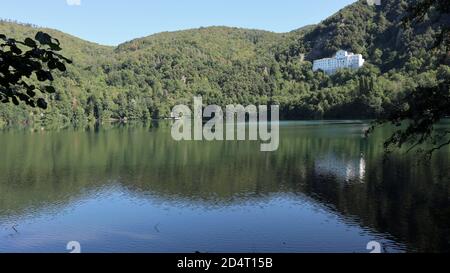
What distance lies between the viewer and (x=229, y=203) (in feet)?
98.3

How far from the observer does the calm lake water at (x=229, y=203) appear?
21.6 m

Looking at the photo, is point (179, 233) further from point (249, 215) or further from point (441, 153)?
point (441, 153)

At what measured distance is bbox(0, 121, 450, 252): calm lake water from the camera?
70.8 ft

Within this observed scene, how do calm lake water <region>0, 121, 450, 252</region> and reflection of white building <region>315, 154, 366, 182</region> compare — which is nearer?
calm lake water <region>0, 121, 450, 252</region>

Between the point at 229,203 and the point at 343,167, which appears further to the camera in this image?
the point at 343,167

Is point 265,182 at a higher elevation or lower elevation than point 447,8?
lower

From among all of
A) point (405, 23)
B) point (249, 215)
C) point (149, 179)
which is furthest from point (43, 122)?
point (405, 23)

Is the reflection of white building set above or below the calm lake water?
above

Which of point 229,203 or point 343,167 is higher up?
point 343,167

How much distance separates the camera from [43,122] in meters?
170

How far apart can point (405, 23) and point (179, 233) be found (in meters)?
14.2

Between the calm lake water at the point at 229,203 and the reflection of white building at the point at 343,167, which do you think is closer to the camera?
the calm lake water at the point at 229,203

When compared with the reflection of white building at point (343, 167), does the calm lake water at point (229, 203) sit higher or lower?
lower
